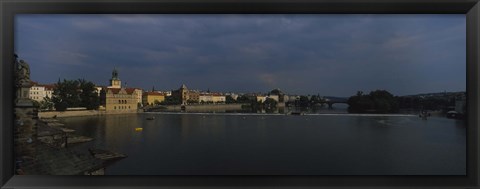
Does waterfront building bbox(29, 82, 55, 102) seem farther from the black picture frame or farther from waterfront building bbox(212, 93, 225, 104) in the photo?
waterfront building bbox(212, 93, 225, 104)

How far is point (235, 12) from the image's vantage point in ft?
3.78

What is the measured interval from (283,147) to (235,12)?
19.0 ft

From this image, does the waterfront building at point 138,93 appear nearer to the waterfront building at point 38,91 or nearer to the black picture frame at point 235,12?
the waterfront building at point 38,91

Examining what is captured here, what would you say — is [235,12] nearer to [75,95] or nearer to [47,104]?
[47,104]

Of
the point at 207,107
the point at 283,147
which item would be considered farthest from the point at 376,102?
the point at 207,107

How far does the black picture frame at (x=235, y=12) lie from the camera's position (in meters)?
1.13

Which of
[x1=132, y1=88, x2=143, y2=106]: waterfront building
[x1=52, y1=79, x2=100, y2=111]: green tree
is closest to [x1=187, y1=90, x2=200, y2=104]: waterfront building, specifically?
[x1=132, y1=88, x2=143, y2=106]: waterfront building

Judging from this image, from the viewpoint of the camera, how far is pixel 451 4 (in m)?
1.12

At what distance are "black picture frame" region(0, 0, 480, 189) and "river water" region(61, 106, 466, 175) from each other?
9.94 feet

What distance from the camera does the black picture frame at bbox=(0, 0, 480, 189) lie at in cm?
113

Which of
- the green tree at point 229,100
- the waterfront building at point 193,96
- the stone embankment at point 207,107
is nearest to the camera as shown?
the waterfront building at point 193,96

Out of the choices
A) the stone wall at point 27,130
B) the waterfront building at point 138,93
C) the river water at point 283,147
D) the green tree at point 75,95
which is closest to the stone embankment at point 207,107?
the river water at point 283,147

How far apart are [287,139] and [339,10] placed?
23.3 feet

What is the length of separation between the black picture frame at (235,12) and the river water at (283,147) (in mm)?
3028
